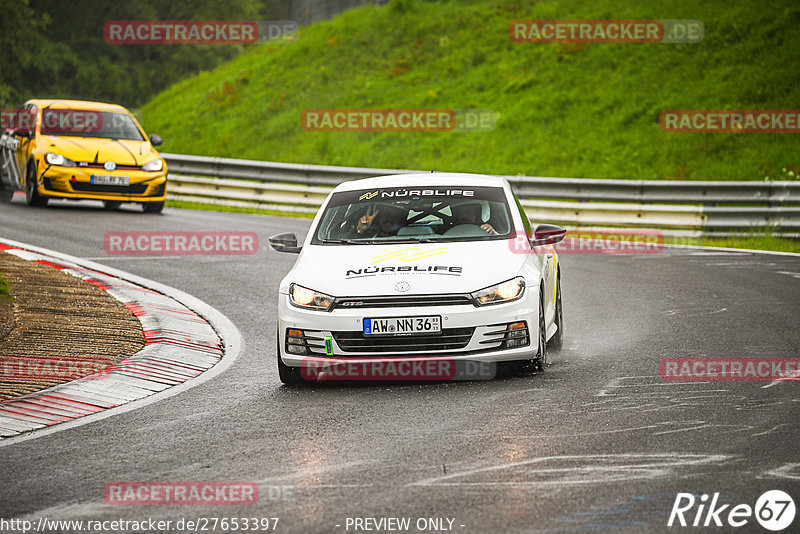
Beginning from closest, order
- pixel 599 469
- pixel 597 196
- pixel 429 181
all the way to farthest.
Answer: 1. pixel 599 469
2. pixel 429 181
3. pixel 597 196

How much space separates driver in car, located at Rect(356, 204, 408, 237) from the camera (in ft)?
28.6

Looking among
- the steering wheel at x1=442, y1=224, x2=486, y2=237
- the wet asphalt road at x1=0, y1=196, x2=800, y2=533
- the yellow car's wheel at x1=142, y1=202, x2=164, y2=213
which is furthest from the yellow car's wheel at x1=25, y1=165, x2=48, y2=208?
the steering wheel at x1=442, y1=224, x2=486, y2=237

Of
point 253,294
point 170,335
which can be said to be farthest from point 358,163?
point 170,335

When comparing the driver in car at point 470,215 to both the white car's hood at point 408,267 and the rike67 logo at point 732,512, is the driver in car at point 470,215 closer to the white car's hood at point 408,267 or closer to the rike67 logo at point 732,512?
the white car's hood at point 408,267

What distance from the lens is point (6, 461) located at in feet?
19.4

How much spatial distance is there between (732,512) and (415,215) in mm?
4720

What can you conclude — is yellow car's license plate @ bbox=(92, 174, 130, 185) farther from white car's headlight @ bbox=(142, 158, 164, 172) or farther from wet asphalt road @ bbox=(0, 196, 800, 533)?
wet asphalt road @ bbox=(0, 196, 800, 533)

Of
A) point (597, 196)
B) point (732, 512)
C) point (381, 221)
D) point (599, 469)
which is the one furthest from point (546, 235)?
point (597, 196)

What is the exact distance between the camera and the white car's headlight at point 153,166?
18859 mm

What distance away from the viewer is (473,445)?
19.7 feet

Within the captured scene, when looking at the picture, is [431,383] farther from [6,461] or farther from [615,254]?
[615,254]

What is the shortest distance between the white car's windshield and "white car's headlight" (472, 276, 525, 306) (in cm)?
80

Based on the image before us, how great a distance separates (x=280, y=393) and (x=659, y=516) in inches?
141

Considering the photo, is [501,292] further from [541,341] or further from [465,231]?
[465,231]
